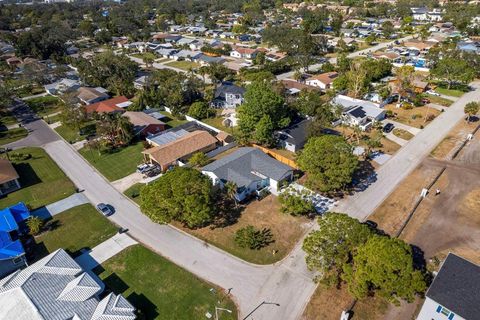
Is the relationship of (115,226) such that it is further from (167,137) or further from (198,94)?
(198,94)

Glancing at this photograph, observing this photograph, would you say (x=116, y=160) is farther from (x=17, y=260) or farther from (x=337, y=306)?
(x=337, y=306)

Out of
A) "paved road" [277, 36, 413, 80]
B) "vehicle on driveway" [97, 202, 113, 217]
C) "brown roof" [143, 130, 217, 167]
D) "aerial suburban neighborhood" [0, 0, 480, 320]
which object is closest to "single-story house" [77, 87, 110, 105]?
"aerial suburban neighborhood" [0, 0, 480, 320]

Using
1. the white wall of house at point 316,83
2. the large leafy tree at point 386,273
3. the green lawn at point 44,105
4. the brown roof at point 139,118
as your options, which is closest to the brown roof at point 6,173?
the brown roof at point 139,118

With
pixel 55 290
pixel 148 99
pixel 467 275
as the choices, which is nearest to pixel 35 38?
pixel 148 99

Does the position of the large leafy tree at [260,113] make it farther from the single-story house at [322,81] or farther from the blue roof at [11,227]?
the blue roof at [11,227]

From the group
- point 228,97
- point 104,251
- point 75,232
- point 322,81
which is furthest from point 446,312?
point 322,81

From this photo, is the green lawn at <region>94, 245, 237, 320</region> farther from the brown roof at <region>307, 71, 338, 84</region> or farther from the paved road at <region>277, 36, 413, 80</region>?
the paved road at <region>277, 36, 413, 80</region>
